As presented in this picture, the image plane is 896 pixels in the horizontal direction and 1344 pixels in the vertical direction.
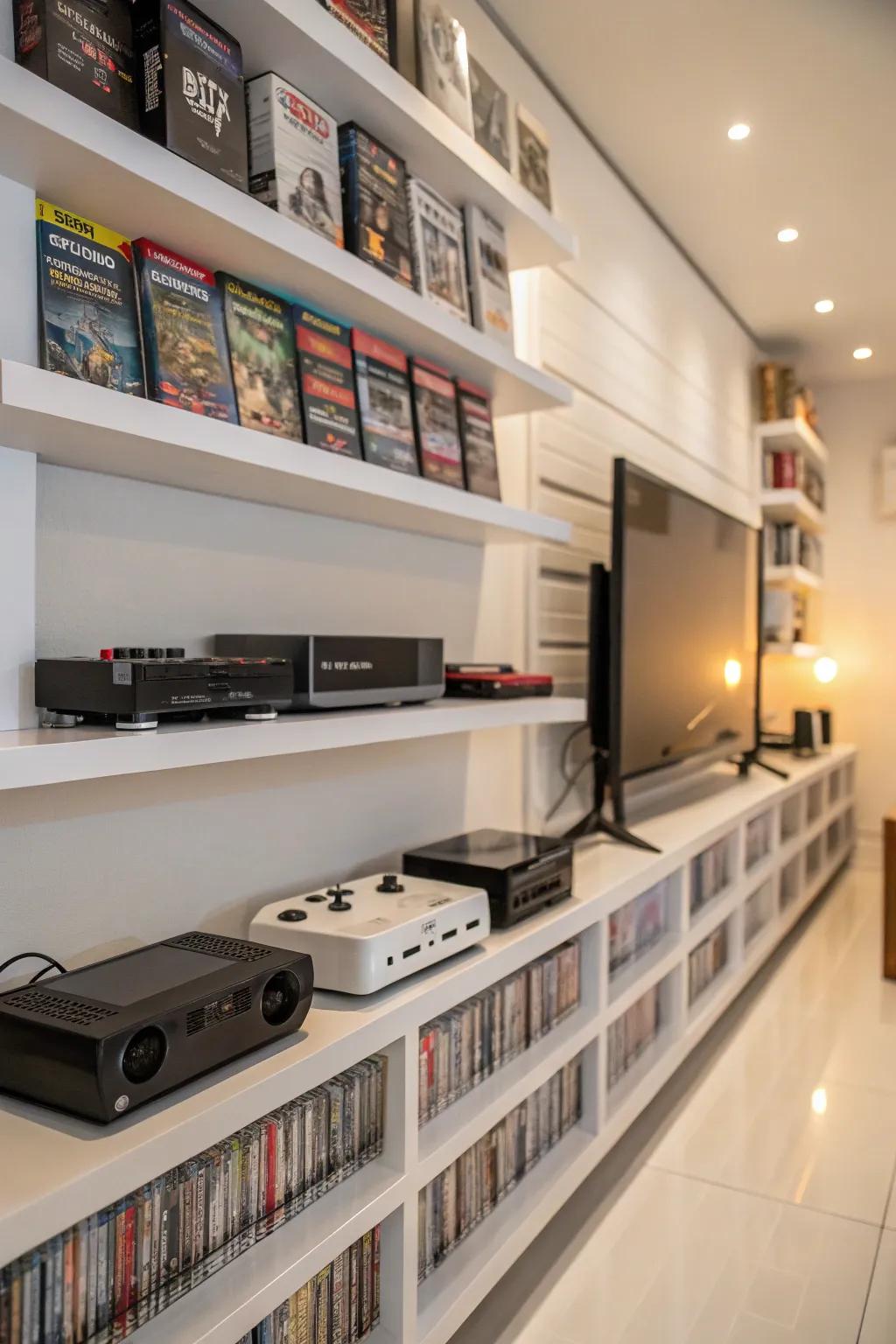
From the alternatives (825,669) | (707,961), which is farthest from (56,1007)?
(825,669)

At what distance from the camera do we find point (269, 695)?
1261mm

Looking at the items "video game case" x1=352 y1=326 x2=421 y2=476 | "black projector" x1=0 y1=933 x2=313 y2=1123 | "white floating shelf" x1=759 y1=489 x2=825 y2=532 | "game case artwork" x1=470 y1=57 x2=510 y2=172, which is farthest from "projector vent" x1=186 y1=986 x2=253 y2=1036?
"white floating shelf" x1=759 y1=489 x2=825 y2=532

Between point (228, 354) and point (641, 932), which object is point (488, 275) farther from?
point (641, 932)

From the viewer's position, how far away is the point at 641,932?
2324 millimetres

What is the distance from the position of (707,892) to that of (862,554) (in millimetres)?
3043

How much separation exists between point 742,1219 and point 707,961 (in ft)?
3.10

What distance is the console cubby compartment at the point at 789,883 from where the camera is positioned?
363 centimetres

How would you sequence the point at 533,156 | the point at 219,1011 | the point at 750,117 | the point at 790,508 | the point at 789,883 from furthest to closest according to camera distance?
the point at 790,508 < the point at 789,883 < the point at 750,117 < the point at 533,156 < the point at 219,1011

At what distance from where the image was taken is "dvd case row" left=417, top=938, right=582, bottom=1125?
145 cm

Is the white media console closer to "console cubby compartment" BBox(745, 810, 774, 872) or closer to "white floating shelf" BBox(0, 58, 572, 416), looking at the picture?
"console cubby compartment" BBox(745, 810, 774, 872)

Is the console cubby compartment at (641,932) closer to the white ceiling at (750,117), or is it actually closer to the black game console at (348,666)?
Answer: the black game console at (348,666)

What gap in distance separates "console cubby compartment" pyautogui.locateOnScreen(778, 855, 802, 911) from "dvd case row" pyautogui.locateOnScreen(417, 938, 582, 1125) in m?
1.98

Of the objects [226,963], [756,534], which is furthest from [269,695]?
[756,534]

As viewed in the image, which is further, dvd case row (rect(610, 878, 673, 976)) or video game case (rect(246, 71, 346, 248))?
dvd case row (rect(610, 878, 673, 976))
